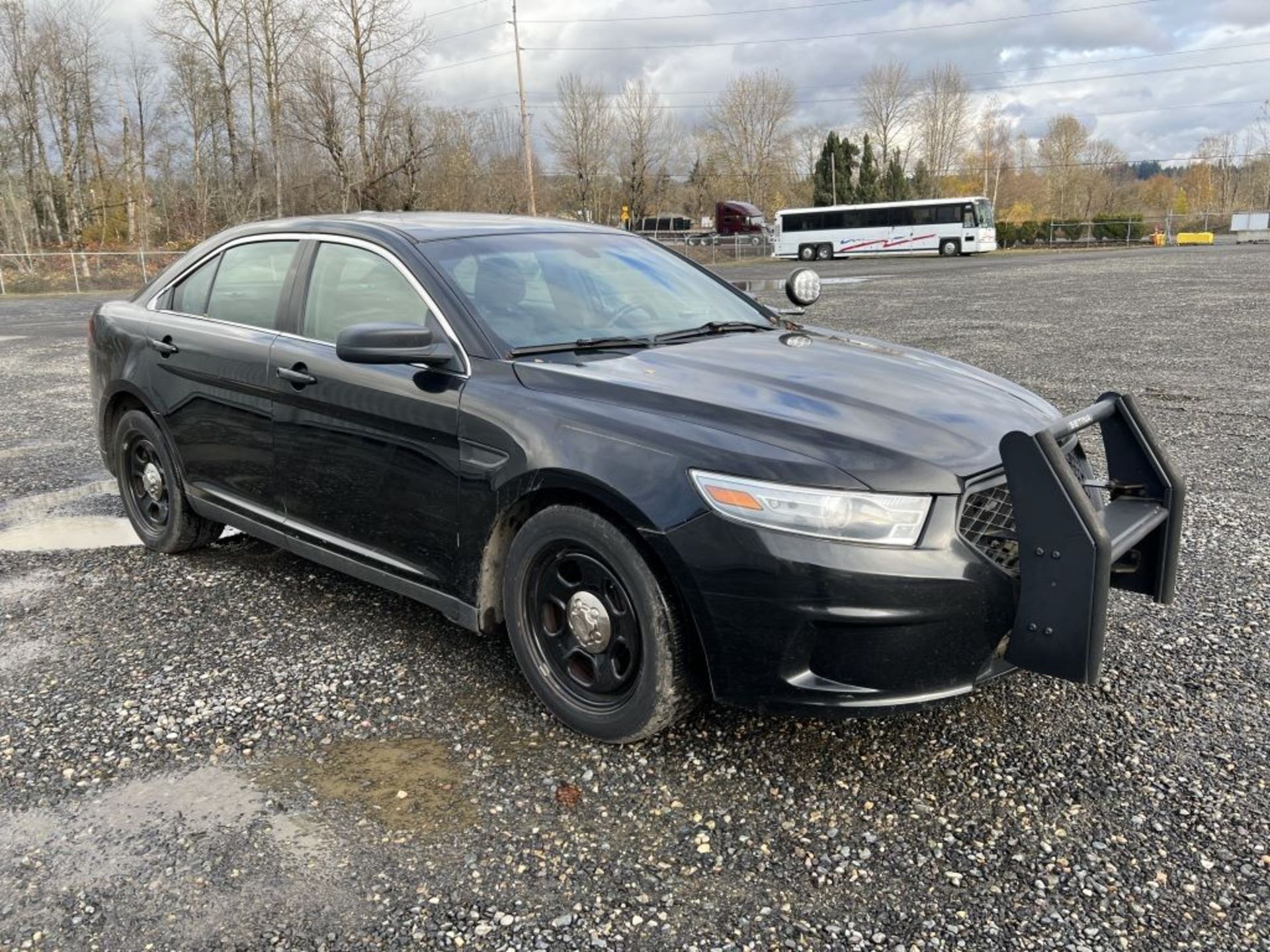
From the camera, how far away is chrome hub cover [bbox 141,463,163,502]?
4.91m

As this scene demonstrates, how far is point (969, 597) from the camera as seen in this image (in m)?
2.63

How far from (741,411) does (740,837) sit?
1161 mm

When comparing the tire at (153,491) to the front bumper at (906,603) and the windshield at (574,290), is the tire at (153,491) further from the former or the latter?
the front bumper at (906,603)

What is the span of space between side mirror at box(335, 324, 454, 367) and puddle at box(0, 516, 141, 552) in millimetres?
2675

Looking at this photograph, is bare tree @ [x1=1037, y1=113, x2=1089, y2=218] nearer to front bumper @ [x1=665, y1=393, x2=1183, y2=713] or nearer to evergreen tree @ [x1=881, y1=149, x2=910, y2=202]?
evergreen tree @ [x1=881, y1=149, x2=910, y2=202]

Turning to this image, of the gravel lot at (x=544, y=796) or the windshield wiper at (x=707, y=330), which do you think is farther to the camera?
the windshield wiper at (x=707, y=330)

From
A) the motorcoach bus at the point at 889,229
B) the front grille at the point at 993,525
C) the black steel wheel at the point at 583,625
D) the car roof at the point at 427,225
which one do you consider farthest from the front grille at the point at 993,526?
the motorcoach bus at the point at 889,229

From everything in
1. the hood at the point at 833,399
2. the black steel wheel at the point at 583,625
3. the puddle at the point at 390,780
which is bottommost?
the puddle at the point at 390,780

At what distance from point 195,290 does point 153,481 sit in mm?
963

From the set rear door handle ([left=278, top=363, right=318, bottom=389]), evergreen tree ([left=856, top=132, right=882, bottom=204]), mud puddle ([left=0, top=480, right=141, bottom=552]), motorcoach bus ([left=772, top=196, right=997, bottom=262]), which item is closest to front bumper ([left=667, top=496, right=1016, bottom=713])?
rear door handle ([left=278, top=363, right=318, bottom=389])

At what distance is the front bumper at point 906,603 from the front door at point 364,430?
1.05m

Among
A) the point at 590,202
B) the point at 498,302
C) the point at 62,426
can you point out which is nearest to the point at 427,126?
the point at 590,202

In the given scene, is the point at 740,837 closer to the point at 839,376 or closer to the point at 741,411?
the point at 741,411

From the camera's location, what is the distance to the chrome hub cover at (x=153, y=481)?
491 centimetres
